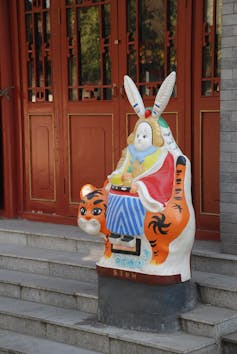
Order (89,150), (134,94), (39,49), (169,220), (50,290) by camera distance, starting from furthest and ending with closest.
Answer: (39,49) → (89,150) → (50,290) → (134,94) → (169,220)

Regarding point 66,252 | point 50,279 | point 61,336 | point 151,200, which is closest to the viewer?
point 151,200

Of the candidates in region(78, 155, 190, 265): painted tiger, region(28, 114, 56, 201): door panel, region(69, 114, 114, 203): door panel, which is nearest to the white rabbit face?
region(78, 155, 190, 265): painted tiger

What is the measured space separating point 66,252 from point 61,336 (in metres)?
1.39

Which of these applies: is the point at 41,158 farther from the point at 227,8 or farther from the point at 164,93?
the point at 164,93


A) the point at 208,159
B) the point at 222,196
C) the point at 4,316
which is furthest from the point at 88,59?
the point at 4,316

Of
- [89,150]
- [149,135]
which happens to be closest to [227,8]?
[149,135]

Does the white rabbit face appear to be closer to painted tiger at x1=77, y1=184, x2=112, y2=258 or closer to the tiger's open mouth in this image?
painted tiger at x1=77, y1=184, x2=112, y2=258

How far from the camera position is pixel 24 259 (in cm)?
696

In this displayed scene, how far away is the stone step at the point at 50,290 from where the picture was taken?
604 centimetres

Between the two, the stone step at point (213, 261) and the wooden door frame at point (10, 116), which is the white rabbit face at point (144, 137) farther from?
the wooden door frame at point (10, 116)

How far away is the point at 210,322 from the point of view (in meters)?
5.30

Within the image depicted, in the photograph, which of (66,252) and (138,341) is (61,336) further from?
(66,252)

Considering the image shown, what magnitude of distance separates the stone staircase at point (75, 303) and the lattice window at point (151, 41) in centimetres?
163

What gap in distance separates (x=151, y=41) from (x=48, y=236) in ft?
6.99
